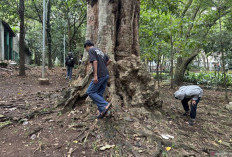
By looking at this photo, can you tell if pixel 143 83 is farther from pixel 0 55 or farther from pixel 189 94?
pixel 0 55

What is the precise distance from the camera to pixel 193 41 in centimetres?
874

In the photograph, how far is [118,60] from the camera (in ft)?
17.1

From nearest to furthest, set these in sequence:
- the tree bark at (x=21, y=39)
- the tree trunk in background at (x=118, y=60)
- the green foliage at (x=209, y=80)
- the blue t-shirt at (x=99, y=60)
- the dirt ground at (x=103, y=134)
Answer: the dirt ground at (x=103, y=134) → the blue t-shirt at (x=99, y=60) → the tree trunk in background at (x=118, y=60) → the tree bark at (x=21, y=39) → the green foliage at (x=209, y=80)

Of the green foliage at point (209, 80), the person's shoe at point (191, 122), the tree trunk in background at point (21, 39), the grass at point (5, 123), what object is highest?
the tree trunk in background at point (21, 39)

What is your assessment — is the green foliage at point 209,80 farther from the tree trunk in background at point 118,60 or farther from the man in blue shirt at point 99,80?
the man in blue shirt at point 99,80

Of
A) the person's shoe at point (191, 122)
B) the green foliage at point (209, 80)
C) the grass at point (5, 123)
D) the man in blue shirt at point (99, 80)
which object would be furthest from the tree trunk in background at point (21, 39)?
the green foliage at point (209, 80)

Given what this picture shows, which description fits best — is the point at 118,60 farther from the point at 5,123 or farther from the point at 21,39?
the point at 21,39

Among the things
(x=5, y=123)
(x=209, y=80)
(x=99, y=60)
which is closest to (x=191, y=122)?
(x=99, y=60)

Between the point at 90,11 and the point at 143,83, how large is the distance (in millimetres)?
2821

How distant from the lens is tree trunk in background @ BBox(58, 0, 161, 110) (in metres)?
4.70

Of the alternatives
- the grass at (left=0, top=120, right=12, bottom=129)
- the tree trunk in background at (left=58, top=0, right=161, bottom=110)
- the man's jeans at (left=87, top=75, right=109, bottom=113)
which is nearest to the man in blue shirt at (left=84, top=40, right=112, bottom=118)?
the man's jeans at (left=87, top=75, right=109, bottom=113)

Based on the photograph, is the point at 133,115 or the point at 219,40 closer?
the point at 133,115

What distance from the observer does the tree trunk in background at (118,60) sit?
185 inches

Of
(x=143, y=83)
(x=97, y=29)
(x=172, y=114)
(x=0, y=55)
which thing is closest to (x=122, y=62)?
(x=143, y=83)
